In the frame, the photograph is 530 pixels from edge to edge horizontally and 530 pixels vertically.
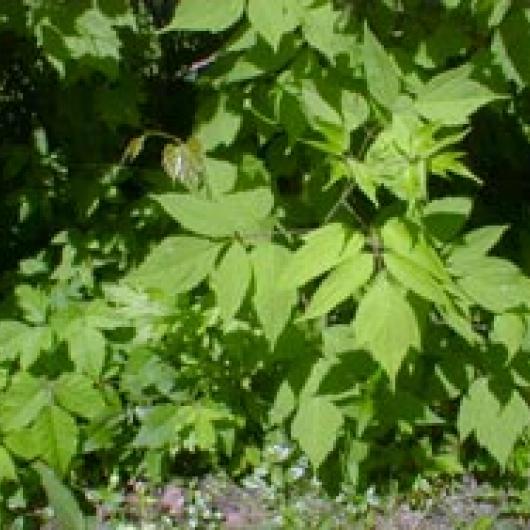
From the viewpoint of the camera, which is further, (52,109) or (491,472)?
(52,109)

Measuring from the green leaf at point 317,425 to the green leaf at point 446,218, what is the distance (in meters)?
0.53

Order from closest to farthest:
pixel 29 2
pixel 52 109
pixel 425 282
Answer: pixel 425 282 < pixel 29 2 < pixel 52 109

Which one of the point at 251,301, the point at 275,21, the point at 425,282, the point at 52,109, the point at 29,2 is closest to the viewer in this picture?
the point at 425,282

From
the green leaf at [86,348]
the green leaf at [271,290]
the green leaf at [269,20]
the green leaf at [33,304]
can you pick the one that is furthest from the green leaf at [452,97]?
the green leaf at [33,304]

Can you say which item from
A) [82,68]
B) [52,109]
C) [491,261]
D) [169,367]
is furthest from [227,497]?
[52,109]

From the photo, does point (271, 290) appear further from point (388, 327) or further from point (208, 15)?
point (208, 15)

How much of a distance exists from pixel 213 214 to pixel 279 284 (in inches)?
10.1

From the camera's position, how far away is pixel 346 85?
9.73 feet

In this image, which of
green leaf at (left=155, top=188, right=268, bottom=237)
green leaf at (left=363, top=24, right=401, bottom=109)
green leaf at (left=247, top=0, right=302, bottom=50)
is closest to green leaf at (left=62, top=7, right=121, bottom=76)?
green leaf at (left=247, top=0, right=302, bottom=50)

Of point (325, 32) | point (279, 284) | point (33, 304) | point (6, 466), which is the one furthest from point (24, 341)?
point (325, 32)

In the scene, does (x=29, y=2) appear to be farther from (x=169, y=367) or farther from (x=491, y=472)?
(x=491, y=472)

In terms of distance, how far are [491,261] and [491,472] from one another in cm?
76

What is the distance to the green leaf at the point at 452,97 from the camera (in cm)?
267

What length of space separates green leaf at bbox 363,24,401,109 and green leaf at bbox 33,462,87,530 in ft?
4.30
